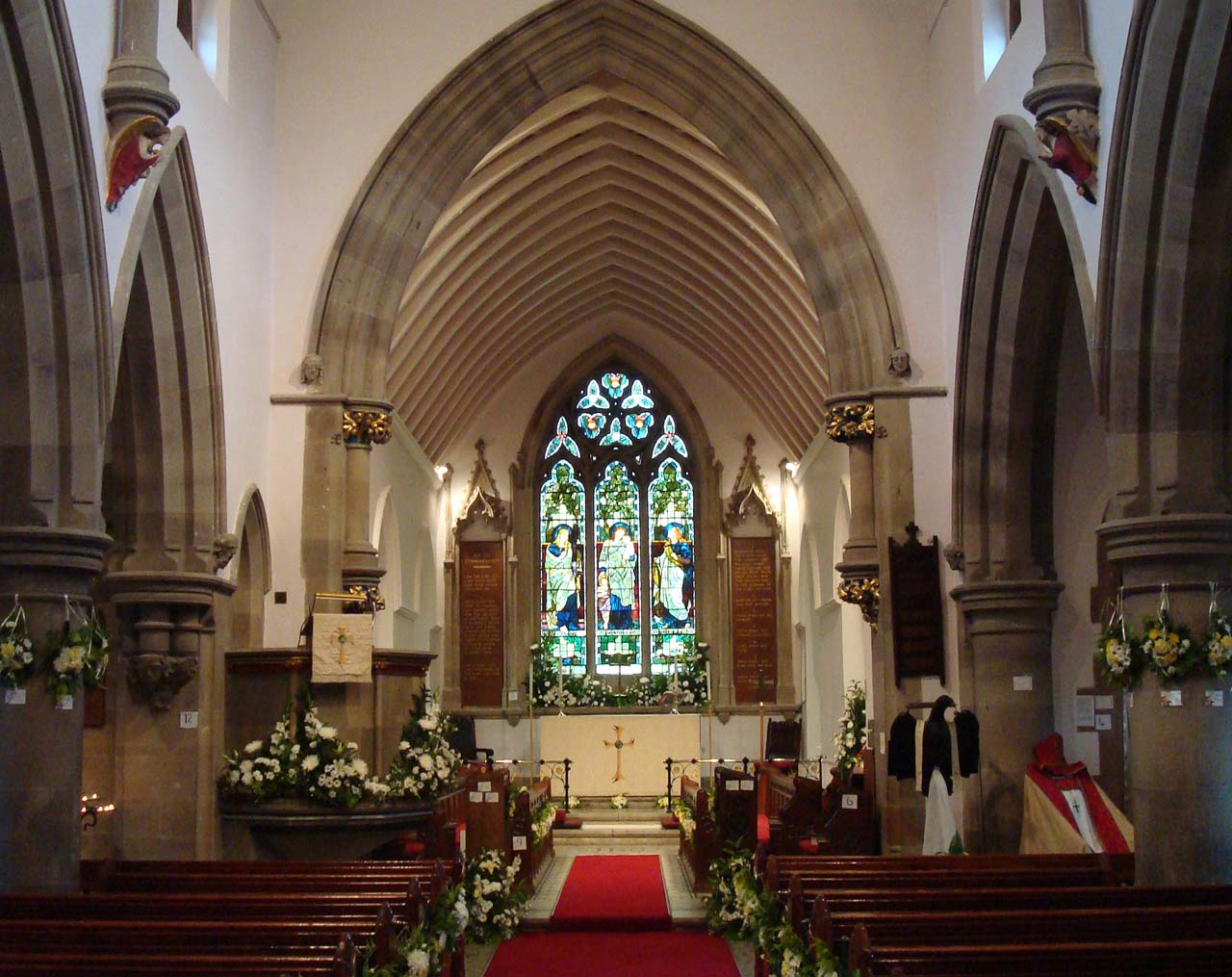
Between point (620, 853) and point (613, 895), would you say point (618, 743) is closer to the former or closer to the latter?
point (620, 853)

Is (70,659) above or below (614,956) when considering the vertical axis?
above

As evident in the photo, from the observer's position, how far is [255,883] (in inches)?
257

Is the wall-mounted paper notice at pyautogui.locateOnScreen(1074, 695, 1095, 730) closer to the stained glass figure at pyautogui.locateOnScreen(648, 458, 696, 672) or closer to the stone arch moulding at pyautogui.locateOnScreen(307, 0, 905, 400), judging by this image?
the stone arch moulding at pyautogui.locateOnScreen(307, 0, 905, 400)

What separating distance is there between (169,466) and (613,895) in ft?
15.6

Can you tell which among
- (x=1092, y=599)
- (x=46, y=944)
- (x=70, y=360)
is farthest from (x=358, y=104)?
(x=46, y=944)

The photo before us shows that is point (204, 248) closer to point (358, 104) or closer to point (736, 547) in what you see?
point (358, 104)

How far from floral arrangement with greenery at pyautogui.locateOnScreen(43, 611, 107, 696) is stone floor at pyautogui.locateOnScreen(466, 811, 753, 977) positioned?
3007 mm

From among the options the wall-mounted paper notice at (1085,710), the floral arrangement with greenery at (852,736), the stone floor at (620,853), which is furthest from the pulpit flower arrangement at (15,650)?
the wall-mounted paper notice at (1085,710)

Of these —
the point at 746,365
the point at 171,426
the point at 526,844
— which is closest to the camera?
the point at 171,426

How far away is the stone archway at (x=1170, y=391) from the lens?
664 centimetres

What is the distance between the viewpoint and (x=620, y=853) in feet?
48.0

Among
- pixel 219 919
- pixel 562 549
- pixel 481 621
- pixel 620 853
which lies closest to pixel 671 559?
pixel 562 549

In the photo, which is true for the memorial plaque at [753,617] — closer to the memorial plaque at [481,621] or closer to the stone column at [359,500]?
the memorial plaque at [481,621]

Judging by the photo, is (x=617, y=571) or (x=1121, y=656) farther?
(x=617, y=571)
